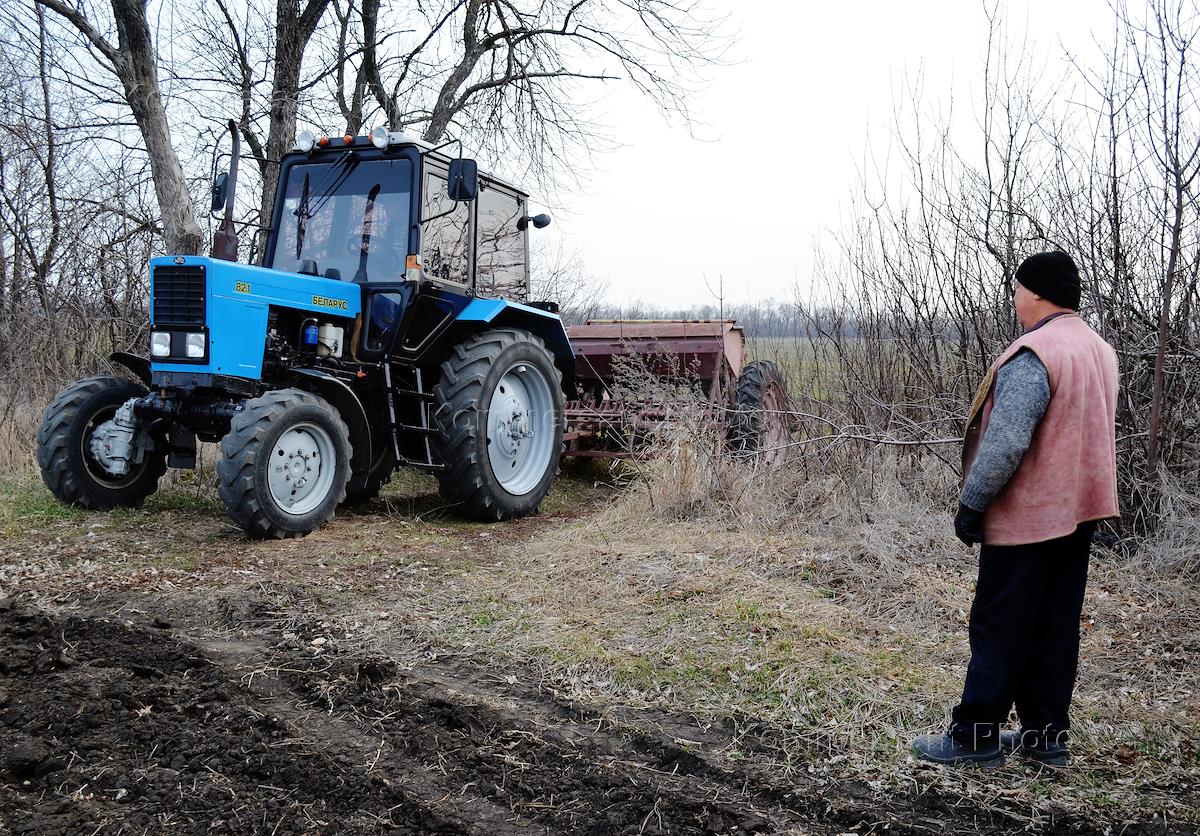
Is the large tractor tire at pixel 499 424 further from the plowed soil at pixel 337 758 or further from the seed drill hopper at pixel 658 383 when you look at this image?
the plowed soil at pixel 337 758

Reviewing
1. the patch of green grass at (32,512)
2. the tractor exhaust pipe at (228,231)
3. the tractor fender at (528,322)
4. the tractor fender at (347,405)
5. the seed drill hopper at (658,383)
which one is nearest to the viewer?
Answer: the tractor exhaust pipe at (228,231)

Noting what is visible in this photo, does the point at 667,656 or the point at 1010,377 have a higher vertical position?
the point at 1010,377

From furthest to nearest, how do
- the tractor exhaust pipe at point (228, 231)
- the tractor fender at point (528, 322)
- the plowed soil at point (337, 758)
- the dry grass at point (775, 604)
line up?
the tractor fender at point (528, 322)
the tractor exhaust pipe at point (228, 231)
the dry grass at point (775, 604)
the plowed soil at point (337, 758)

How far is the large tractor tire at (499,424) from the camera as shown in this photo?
6.92 m

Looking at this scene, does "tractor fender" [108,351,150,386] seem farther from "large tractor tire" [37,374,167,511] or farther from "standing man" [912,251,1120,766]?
"standing man" [912,251,1120,766]

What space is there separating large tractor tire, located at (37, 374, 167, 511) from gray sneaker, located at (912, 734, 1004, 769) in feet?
17.8

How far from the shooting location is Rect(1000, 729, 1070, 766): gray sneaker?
3100 mm

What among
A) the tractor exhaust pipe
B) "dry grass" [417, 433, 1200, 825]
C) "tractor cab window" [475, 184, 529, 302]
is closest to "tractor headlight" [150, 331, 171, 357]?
the tractor exhaust pipe

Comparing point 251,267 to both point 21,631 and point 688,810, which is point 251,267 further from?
point 688,810

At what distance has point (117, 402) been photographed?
21.9ft

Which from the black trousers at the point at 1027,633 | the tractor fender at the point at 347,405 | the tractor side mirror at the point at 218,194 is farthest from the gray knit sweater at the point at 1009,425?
the tractor side mirror at the point at 218,194

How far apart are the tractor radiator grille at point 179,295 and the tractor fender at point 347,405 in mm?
687

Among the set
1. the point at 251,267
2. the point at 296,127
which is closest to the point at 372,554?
the point at 251,267

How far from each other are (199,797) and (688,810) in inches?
52.0
